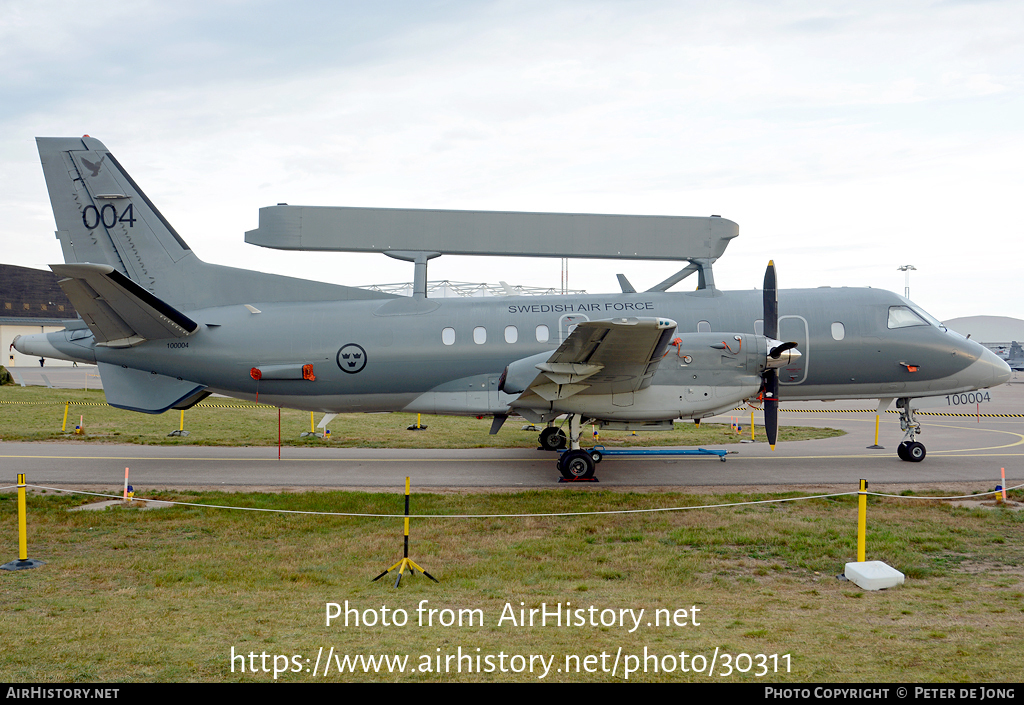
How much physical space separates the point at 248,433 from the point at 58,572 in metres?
15.3

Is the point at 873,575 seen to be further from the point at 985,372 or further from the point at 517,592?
the point at 985,372

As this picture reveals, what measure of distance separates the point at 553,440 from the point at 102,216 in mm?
12936

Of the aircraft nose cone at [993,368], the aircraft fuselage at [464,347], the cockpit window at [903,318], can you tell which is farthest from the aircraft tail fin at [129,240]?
the aircraft nose cone at [993,368]

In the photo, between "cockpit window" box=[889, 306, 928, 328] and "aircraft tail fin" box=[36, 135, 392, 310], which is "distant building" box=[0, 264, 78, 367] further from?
"cockpit window" box=[889, 306, 928, 328]

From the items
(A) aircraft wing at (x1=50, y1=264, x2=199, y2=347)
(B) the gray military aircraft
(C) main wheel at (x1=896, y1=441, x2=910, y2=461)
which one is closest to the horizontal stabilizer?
(B) the gray military aircraft

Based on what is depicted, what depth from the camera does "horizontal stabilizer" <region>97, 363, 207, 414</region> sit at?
1639 cm

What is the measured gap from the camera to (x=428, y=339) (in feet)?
54.2

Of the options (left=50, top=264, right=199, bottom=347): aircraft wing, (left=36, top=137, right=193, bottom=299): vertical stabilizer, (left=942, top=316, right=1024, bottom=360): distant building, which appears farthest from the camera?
(left=942, top=316, right=1024, bottom=360): distant building

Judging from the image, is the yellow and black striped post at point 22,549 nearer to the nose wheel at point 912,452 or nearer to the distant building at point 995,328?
the nose wheel at point 912,452

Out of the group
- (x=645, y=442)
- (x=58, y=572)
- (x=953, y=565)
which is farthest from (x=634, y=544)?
(x=645, y=442)

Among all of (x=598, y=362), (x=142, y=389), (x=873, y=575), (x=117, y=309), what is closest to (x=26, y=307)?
(x=142, y=389)

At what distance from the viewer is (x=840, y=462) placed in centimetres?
1762

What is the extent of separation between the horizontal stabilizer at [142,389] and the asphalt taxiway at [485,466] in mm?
1597

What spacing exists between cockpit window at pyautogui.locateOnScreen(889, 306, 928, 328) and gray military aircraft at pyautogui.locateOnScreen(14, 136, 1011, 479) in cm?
5
